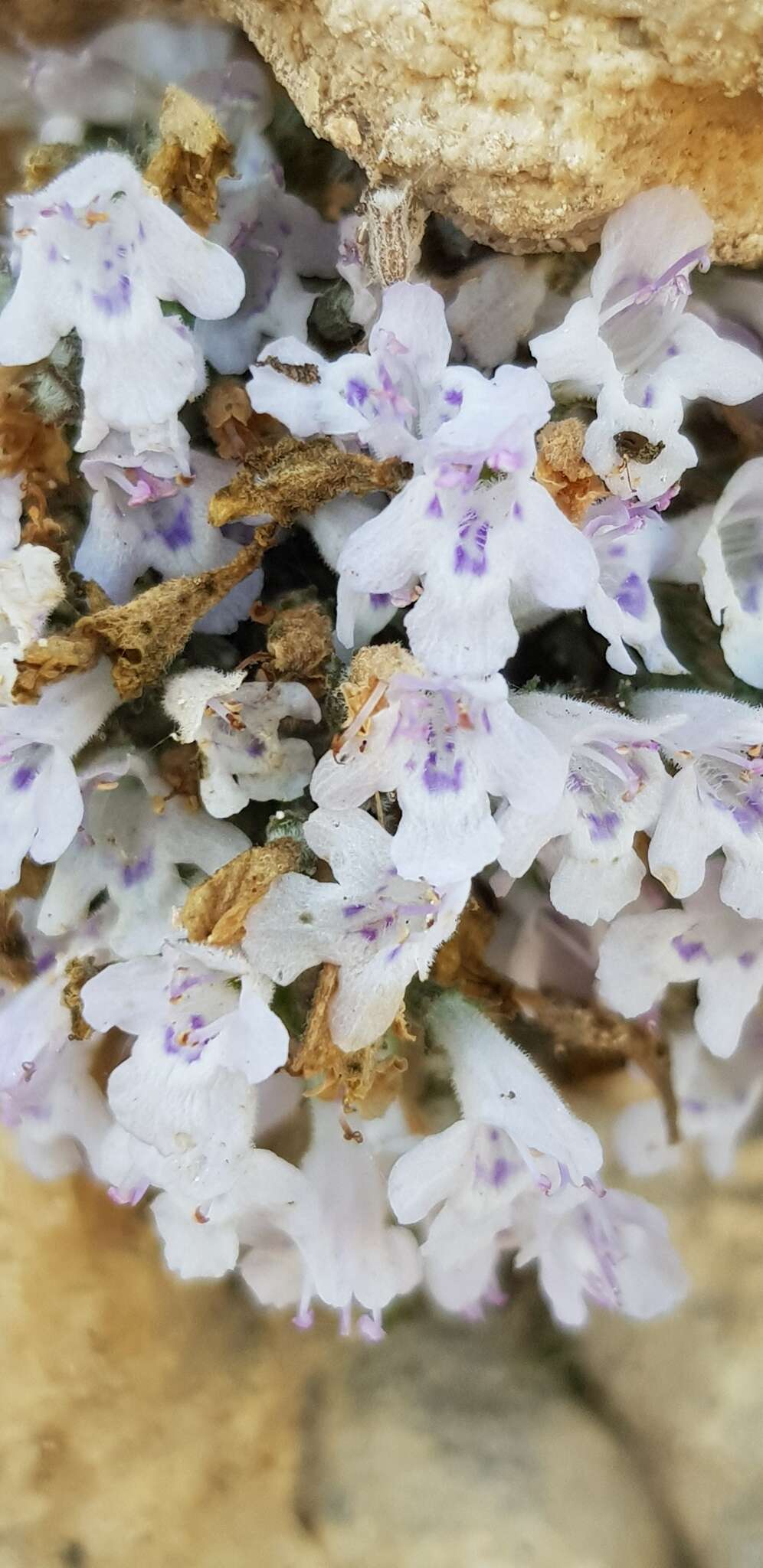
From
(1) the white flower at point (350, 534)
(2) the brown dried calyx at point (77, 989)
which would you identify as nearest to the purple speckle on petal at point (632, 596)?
(1) the white flower at point (350, 534)

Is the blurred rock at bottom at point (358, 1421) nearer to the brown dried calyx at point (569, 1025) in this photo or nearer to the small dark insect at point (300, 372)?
the brown dried calyx at point (569, 1025)

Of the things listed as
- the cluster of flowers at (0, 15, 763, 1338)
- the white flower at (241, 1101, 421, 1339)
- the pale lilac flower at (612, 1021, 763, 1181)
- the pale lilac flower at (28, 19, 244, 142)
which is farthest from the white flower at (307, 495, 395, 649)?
the pale lilac flower at (612, 1021, 763, 1181)

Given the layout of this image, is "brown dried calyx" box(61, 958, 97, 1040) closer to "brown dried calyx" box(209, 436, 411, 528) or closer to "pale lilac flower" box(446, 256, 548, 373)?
"brown dried calyx" box(209, 436, 411, 528)

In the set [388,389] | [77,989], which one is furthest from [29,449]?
[77,989]

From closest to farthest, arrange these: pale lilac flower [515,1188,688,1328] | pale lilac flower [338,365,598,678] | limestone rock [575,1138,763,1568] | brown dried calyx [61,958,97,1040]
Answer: pale lilac flower [338,365,598,678]
brown dried calyx [61,958,97,1040]
pale lilac flower [515,1188,688,1328]
limestone rock [575,1138,763,1568]

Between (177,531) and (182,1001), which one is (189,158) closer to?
(177,531)

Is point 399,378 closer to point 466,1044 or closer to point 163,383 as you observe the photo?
point 163,383
